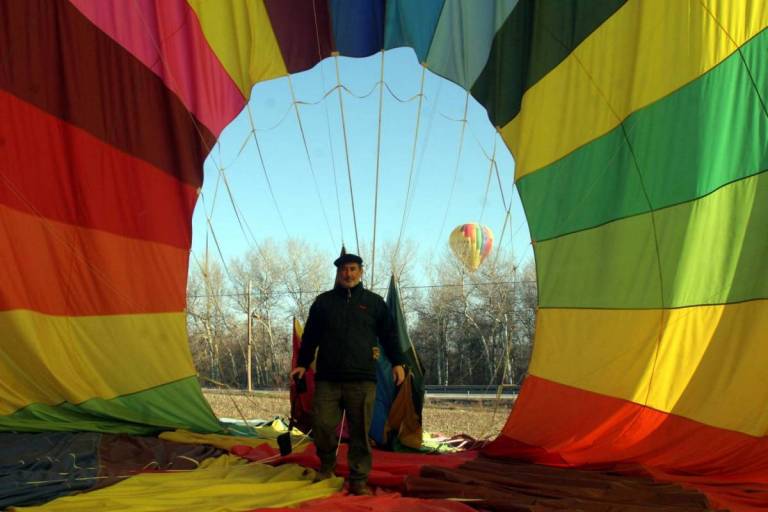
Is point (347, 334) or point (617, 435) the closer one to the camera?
point (347, 334)

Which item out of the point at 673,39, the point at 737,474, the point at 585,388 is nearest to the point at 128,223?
the point at 585,388

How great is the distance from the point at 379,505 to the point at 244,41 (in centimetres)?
353

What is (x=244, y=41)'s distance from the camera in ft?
16.1

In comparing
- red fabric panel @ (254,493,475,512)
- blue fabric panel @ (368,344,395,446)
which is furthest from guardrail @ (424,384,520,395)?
red fabric panel @ (254,493,475,512)

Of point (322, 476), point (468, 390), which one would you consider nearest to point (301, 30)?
point (322, 476)

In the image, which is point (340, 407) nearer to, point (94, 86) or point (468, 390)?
point (94, 86)

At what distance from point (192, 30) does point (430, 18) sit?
1.63 m

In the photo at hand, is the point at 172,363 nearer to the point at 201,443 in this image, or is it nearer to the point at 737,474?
the point at 201,443

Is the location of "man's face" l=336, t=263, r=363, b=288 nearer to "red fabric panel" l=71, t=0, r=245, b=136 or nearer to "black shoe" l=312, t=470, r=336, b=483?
"black shoe" l=312, t=470, r=336, b=483

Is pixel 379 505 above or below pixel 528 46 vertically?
below

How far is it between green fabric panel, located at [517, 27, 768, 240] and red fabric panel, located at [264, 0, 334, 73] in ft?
6.26

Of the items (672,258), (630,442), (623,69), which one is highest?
(623,69)

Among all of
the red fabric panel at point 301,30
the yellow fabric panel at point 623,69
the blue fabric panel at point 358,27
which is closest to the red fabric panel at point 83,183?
the red fabric panel at point 301,30

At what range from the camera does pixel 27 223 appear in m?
4.03
